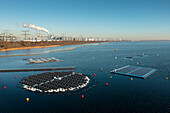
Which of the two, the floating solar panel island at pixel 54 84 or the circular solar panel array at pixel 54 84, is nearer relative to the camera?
the floating solar panel island at pixel 54 84

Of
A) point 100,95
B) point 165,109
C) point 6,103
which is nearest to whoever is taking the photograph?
point 165,109

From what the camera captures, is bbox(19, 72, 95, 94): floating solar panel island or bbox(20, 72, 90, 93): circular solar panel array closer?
bbox(19, 72, 95, 94): floating solar panel island

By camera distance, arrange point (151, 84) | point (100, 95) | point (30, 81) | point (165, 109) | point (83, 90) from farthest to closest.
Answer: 1. point (30, 81)
2. point (151, 84)
3. point (83, 90)
4. point (100, 95)
5. point (165, 109)

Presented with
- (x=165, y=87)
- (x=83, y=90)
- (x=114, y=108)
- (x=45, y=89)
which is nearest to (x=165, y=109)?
(x=114, y=108)

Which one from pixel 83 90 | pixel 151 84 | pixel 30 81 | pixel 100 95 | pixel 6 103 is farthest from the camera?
pixel 30 81

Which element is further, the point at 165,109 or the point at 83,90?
the point at 83,90

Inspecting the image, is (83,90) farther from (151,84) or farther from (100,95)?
(151,84)

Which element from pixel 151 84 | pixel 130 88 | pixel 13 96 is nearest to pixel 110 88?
pixel 130 88

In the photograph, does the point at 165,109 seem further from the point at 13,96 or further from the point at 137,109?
the point at 13,96

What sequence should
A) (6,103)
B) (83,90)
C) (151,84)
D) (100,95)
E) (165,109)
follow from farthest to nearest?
(151,84) < (83,90) < (100,95) < (6,103) < (165,109)
